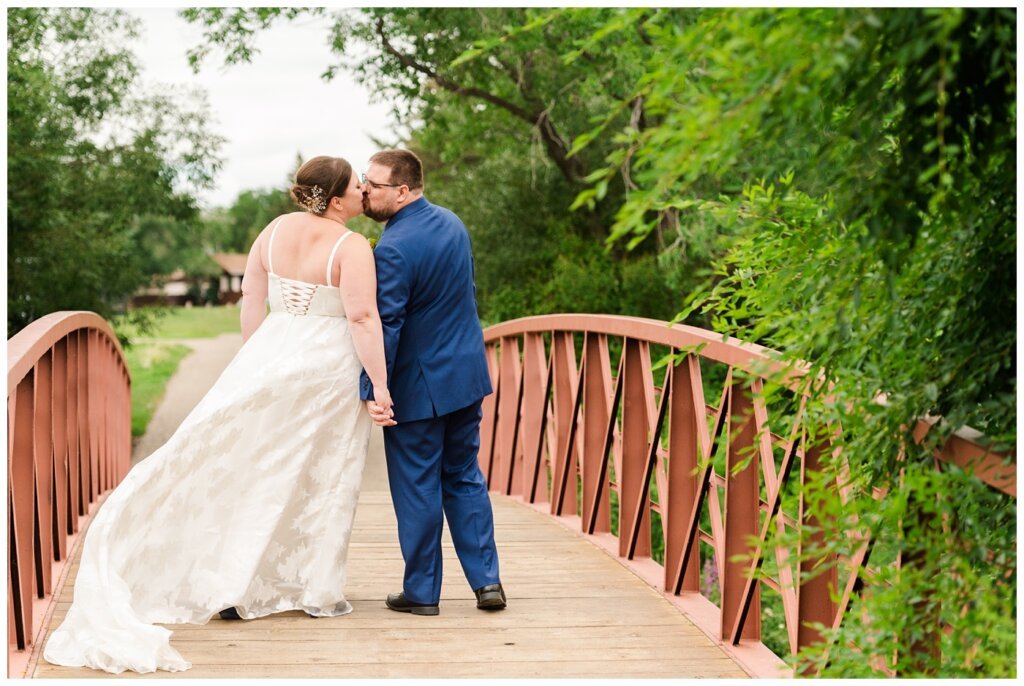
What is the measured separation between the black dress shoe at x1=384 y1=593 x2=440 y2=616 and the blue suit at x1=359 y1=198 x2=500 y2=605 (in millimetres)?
21

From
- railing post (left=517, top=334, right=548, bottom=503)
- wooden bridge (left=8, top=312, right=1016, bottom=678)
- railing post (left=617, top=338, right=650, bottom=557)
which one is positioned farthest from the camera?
railing post (left=517, top=334, right=548, bottom=503)

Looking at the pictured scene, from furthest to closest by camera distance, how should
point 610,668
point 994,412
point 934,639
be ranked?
point 610,668 → point 934,639 → point 994,412

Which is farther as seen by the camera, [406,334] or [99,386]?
[99,386]

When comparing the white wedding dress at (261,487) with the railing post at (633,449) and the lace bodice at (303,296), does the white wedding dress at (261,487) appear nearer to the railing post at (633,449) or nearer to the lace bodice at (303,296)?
the lace bodice at (303,296)

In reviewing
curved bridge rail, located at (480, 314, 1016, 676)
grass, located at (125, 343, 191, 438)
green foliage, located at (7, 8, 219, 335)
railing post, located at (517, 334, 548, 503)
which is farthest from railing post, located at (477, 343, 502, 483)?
grass, located at (125, 343, 191, 438)

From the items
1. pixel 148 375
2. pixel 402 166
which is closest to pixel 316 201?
pixel 402 166

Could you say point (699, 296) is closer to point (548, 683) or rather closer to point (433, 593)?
point (548, 683)

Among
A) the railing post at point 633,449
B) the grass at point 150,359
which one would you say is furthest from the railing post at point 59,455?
the grass at point 150,359

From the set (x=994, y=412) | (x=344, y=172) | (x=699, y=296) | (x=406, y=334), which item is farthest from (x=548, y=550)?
(x=994, y=412)

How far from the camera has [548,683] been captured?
314cm

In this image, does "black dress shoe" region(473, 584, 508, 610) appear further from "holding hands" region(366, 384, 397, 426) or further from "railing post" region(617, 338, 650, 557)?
"railing post" region(617, 338, 650, 557)

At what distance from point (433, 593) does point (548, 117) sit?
10.7 meters

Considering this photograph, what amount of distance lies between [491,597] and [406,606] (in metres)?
0.30

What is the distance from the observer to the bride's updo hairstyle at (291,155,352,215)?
4.19m
